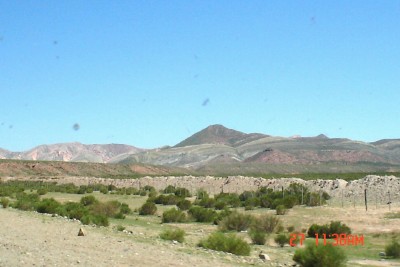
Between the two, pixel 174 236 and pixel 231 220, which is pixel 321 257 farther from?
pixel 231 220

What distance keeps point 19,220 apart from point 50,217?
318 cm

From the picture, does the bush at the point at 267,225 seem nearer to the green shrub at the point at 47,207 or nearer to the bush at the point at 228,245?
the bush at the point at 228,245

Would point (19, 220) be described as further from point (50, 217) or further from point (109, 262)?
point (109, 262)

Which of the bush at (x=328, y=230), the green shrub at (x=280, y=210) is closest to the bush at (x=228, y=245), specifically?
the bush at (x=328, y=230)

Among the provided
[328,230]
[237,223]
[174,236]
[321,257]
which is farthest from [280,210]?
[321,257]

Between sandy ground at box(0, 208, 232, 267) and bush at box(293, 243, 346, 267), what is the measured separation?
270cm

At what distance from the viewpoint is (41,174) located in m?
133

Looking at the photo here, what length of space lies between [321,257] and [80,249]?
8285 millimetres

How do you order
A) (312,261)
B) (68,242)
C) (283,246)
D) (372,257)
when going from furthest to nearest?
(283,246)
(372,257)
(68,242)
(312,261)

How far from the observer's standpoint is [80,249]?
65.6 feet

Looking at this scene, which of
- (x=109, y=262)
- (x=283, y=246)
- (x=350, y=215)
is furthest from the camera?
(x=350, y=215)

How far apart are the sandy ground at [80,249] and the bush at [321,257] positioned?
2696mm

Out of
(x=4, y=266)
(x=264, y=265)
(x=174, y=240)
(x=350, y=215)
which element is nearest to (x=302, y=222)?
(x=350, y=215)

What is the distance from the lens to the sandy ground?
56.2 feet
